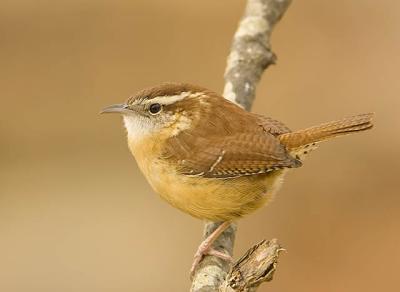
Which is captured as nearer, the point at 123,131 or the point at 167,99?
the point at 167,99

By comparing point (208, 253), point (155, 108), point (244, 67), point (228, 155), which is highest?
point (244, 67)

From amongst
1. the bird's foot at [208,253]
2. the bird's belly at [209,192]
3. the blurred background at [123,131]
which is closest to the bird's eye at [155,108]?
the bird's belly at [209,192]

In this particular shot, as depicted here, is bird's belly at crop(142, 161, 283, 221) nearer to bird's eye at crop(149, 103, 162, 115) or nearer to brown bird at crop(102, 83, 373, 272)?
brown bird at crop(102, 83, 373, 272)

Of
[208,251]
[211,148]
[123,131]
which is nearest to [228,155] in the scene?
[211,148]

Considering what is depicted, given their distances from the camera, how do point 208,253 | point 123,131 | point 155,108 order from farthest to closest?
point 123,131 < point 155,108 < point 208,253

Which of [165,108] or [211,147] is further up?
[165,108]

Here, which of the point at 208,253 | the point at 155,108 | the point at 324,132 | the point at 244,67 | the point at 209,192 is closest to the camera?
the point at 208,253

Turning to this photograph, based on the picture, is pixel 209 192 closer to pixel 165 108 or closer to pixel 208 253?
pixel 208 253

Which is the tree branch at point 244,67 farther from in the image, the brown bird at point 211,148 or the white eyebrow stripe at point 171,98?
the white eyebrow stripe at point 171,98
